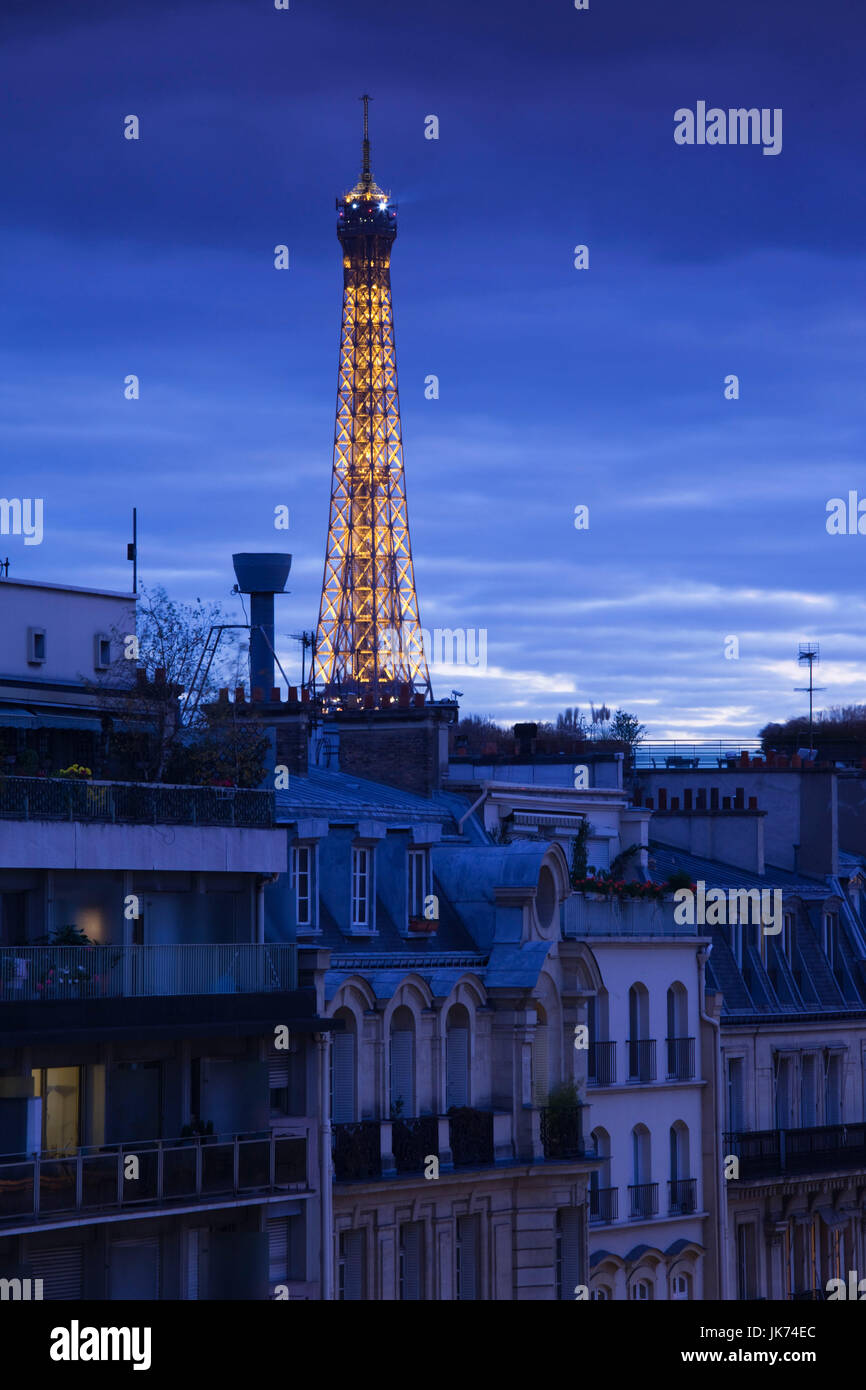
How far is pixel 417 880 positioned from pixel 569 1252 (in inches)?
344

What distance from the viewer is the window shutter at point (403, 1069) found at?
4853 cm

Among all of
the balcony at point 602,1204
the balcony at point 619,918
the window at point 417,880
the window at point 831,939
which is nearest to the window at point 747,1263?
the balcony at point 602,1204

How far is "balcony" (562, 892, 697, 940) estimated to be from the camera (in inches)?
2185

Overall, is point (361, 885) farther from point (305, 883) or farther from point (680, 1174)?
point (680, 1174)

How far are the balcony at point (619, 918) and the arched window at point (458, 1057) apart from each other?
4812mm

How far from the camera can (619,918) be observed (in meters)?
57.4

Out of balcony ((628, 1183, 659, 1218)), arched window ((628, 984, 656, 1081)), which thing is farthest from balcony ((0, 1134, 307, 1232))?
arched window ((628, 984, 656, 1081))

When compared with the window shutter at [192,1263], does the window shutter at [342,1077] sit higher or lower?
higher

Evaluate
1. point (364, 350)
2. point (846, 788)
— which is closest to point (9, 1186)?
point (846, 788)

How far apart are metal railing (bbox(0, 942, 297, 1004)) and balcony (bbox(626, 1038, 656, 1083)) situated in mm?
15717

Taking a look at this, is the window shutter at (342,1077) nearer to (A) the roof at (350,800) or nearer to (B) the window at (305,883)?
(B) the window at (305,883)

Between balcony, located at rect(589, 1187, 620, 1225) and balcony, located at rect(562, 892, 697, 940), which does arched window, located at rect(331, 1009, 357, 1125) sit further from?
balcony, located at rect(589, 1187, 620, 1225)

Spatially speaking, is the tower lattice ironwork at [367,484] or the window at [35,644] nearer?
the window at [35,644]

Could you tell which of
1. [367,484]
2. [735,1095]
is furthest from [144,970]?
[367,484]
